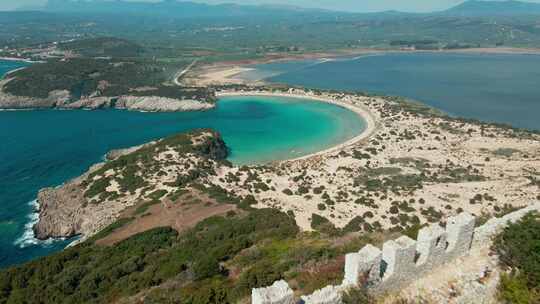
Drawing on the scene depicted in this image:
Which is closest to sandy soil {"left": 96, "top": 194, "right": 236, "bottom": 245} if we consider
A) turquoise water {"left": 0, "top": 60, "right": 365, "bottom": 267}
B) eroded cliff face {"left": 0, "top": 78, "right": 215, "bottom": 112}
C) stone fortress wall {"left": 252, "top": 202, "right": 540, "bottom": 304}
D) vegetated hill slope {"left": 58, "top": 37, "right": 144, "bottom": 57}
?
turquoise water {"left": 0, "top": 60, "right": 365, "bottom": 267}

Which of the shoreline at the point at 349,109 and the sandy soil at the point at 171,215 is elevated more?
the sandy soil at the point at 171,215

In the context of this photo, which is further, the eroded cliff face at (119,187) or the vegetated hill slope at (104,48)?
the vegetated hill slope at (104,48)

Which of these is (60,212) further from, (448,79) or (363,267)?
(448,79)

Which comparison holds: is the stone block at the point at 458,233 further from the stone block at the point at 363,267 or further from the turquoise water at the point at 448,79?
the turquoise water at the point at 448,79

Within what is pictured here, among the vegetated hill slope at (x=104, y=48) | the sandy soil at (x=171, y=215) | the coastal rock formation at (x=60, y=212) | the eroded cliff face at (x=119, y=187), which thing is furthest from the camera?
the vegetated hill slope at (x=104, y=48)

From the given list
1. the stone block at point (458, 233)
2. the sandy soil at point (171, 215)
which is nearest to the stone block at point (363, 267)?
the stone block at point (458, 233)

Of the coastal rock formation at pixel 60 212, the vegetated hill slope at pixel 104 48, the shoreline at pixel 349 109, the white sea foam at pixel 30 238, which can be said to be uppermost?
the vegetated hill slope at pixel 104 48

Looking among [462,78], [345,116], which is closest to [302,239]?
[345,116]

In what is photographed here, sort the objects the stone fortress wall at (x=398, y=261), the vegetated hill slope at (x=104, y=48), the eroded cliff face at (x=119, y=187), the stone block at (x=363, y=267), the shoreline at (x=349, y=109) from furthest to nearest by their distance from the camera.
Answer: the vegetated hill slope at (x=104, y=48) < the shoreline at (x=349, y=109) < the eroded cliff face at (x=119, y=187) < the stone block at (x=363, y=267) < the stone fortress wall at (x=398, y=261)
